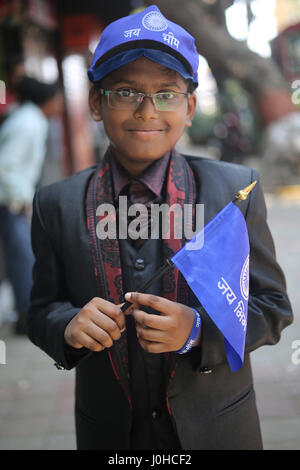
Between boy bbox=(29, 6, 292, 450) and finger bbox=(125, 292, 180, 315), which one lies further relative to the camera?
boy bbox=(29, 6, 292, 450)

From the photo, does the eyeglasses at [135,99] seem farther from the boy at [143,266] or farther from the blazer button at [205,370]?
the blazer button at [205,370]

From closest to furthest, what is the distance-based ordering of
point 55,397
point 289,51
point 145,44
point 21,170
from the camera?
point 145,44, point 55,397, point 21,170, point 289,51

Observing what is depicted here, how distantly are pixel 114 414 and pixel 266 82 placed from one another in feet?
35.8

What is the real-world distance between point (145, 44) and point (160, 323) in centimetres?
67

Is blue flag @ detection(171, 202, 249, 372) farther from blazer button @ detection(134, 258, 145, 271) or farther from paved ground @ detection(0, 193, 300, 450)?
paved ground @ detection(0, 193, 300, 450)

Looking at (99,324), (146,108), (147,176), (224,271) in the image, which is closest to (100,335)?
(99,324)

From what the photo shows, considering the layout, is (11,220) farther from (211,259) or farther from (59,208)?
(211,259)

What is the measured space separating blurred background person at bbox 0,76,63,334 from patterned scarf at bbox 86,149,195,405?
8.80ft

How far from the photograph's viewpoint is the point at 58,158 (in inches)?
329

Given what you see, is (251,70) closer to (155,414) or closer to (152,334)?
(155,414)

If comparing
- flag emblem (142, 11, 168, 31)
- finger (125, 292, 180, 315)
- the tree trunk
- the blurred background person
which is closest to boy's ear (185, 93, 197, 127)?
flag emblem (142, 11, 168, 31)

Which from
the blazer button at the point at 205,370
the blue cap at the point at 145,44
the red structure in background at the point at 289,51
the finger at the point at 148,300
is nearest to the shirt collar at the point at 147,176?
the blue cap at the point at 145,44

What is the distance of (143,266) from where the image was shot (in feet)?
4.48

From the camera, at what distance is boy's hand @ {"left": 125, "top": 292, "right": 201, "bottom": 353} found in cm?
117
